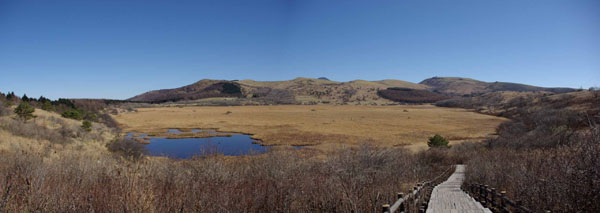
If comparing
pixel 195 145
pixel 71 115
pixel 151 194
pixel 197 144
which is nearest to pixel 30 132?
pixel 71 115

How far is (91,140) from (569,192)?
3559 centimetres

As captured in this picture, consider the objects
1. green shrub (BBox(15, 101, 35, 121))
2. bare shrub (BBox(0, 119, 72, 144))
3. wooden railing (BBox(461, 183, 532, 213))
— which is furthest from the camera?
green shrub (BBox(15, 101, 35, 121))

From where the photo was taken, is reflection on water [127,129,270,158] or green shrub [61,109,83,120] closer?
reflection on water [127,129,270,158]

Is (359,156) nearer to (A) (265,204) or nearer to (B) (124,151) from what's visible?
(A) (265,204)

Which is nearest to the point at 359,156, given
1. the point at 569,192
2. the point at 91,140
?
the point at 569,192

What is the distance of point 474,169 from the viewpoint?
1816 centimetres

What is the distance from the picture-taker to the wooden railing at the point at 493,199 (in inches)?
327

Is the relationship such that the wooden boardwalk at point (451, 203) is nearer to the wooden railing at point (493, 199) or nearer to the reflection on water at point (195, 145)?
the wooden railing at point (493, 199)

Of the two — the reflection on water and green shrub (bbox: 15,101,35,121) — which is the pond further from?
green shrub (bbox: 15,101,35,121)

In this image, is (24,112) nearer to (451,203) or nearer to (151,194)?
(151,194)

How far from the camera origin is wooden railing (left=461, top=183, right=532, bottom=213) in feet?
27.3

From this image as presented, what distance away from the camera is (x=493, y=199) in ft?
35.5

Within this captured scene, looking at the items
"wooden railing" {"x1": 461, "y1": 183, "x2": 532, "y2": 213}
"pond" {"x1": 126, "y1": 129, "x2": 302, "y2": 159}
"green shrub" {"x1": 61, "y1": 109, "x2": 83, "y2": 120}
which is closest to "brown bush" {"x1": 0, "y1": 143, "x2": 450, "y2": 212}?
"wooden railing" {"x1": 461, "y1": 183, "x2": 532, "y2": 213}

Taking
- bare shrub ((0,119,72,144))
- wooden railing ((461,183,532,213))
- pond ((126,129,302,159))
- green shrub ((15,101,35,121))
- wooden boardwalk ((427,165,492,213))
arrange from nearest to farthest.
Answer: wooden railing ((461,183,532,213)), wooden boardwalk ((427,165,492,213)), bare shrub ((0,119,72,144)), green shrub ((15,101,35,121)), pond ((126,129,302,159))
